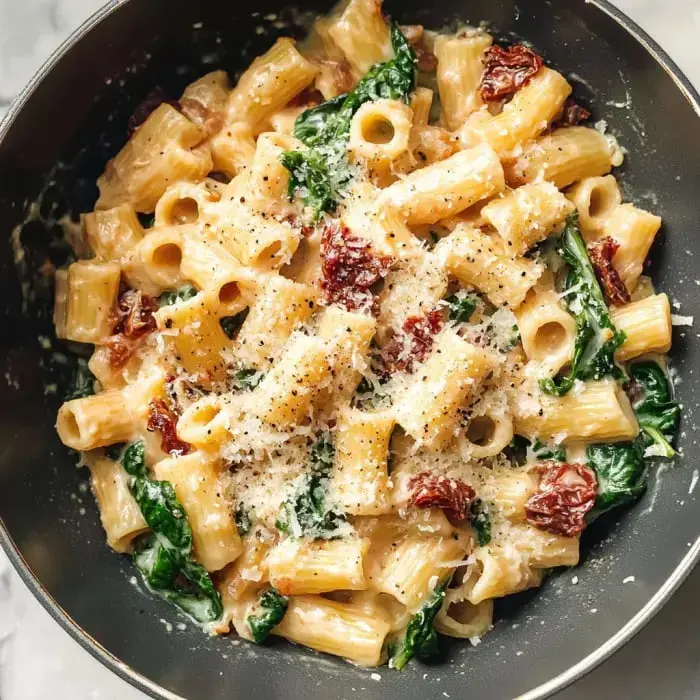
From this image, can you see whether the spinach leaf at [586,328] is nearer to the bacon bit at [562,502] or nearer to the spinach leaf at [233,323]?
the bacon bit at [562,502]

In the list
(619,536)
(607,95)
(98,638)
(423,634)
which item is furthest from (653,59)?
(98,638)

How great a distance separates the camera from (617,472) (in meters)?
2.71

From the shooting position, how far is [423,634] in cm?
267

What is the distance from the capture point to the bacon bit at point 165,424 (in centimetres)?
269

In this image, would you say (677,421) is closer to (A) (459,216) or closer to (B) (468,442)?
(B) (468,442)

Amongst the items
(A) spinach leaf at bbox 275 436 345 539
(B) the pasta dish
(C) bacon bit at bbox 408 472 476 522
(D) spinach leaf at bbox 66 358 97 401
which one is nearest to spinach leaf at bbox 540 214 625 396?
(B) the pasta dish

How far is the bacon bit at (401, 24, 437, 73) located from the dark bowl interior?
0.11 ft

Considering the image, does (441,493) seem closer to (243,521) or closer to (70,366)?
(243,521)

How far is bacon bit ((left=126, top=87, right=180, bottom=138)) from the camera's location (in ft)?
9.66

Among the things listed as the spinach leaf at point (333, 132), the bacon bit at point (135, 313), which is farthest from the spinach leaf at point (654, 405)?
the bacon bit at point (135, 313)

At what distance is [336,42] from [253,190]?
1.81ft

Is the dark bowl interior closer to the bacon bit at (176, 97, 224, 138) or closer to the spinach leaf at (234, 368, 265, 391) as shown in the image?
the bacon bit at (176, 97, 224, 138)

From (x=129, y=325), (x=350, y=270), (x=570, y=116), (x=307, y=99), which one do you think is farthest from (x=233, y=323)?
(x=570, y=116)

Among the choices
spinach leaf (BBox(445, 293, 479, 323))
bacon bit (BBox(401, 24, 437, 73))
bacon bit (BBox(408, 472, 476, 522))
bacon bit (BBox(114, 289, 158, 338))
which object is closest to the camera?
bacon bit (BBox(408, 472, 476, 522))
